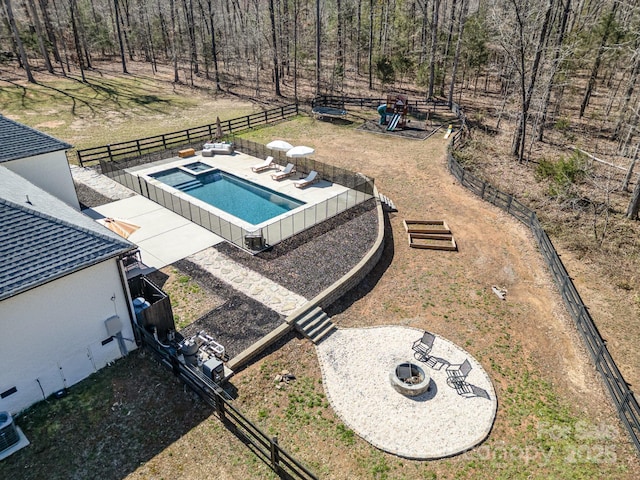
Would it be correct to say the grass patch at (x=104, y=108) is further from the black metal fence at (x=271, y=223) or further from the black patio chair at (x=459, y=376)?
the black patio chair at (x=459, y=376)

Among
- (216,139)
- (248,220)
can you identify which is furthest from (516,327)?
(216,139)

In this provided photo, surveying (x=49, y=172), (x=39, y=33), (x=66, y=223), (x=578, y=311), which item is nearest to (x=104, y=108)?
(x=39, y=33)

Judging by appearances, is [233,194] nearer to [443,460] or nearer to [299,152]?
[299,152]

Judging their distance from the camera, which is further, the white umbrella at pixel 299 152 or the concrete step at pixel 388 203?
the white umbrella at pixel 299 152

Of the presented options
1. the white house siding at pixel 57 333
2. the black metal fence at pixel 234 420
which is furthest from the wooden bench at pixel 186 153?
the black metal fence at pixel 234 420

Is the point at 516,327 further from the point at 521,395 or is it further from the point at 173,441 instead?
the point at 173,441
